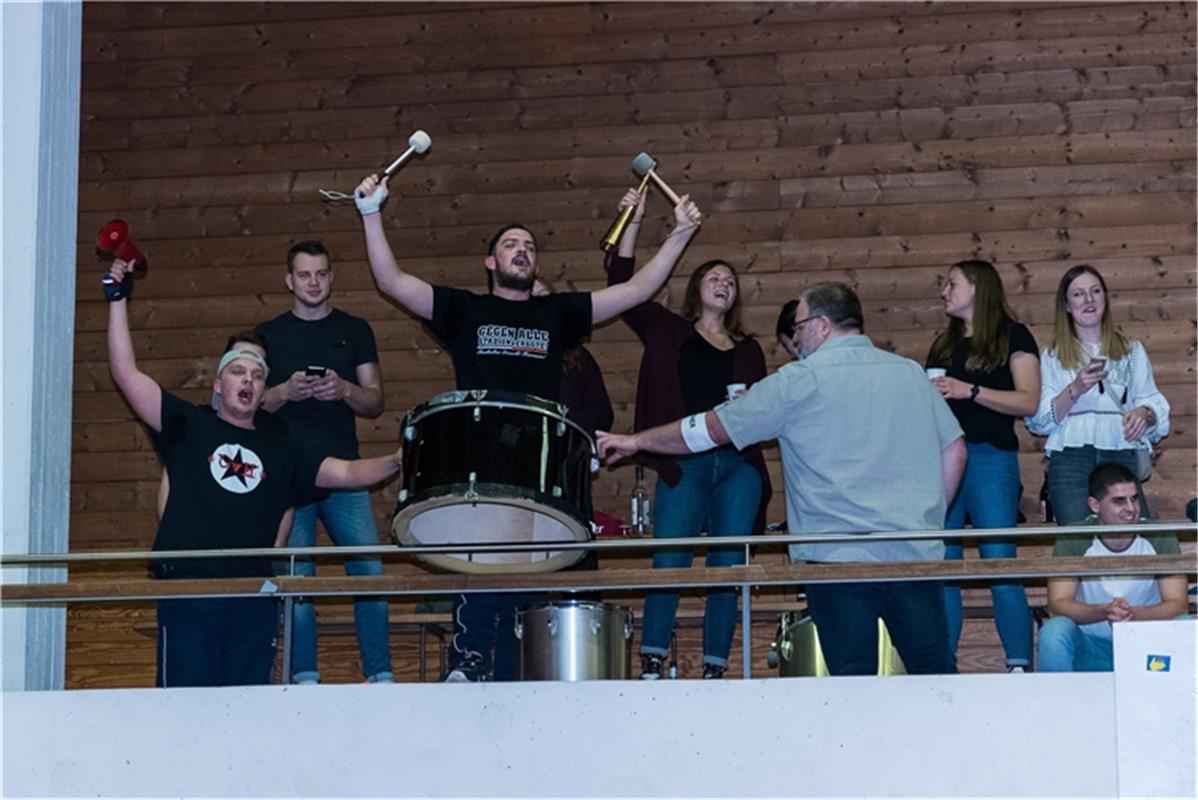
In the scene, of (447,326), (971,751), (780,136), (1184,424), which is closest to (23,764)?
(447,326)

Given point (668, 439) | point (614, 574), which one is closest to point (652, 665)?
point (614, 574)

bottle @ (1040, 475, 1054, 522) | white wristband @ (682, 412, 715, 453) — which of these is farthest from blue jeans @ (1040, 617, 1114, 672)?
white wristband @ (682, 412, 715, 453)

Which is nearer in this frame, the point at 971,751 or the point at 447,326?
the point at 971,751

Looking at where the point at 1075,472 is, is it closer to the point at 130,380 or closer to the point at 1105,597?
the point at 1105,597

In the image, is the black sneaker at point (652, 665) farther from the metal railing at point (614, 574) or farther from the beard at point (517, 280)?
the beard at point (517, 280)

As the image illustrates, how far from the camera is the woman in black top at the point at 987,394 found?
19.2 ft

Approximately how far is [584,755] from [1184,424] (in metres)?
3.63

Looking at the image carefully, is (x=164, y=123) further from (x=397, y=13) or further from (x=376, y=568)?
(x=376, y=568)

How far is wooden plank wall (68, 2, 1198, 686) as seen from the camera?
7543 millimetres

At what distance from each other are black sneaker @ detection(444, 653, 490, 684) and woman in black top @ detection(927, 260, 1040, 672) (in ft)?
5.10

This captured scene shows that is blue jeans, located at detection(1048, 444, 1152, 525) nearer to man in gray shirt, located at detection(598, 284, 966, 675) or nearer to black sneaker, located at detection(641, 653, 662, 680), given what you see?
man in gray shirt, located at detection(598, 284, 966, 675)

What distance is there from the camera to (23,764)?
5031mm

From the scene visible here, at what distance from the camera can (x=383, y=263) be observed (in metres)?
5.58

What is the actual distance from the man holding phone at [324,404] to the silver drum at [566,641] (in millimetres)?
596
